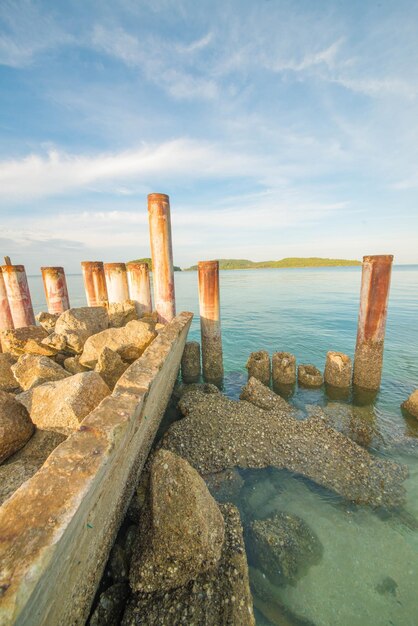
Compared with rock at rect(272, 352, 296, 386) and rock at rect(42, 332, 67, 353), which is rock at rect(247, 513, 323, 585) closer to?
rock at rect(272, 352, 296, 386)

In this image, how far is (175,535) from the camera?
258cm

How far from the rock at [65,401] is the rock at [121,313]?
3.84m

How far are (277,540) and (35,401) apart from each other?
366 centimetres

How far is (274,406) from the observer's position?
6094mm

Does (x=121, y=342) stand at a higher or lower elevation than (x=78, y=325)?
lower

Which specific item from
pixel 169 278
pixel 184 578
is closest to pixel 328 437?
pixel 184 578

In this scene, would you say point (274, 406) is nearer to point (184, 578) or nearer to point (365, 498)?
point (365, 498)

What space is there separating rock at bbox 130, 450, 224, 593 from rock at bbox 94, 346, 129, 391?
7.39 feet

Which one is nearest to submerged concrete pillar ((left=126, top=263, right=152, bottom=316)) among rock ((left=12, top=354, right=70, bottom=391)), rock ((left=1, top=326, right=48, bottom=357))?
rock ((left=1, top=326, right=48, bottom=357))

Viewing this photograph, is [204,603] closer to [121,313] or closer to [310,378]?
[310,378]

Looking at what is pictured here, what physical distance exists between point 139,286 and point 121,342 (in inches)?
116

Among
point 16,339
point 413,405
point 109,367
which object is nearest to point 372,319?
point 413,405

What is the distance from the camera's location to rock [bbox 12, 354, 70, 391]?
4551mm

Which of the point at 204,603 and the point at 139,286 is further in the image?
the point at 139,286
